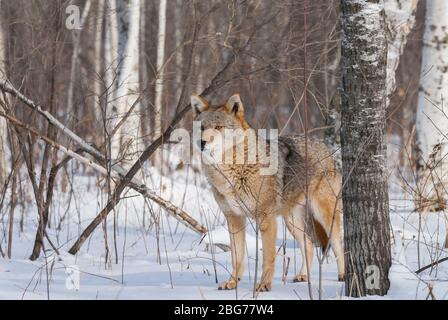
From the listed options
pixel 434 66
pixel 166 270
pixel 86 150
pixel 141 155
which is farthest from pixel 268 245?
pixel 434 66

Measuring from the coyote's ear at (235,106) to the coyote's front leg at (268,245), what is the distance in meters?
0.90

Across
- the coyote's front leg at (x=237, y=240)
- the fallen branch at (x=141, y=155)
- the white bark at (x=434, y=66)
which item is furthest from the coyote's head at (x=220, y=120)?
the white bark at (x=434, y=66)

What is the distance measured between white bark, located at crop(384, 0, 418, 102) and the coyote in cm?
222

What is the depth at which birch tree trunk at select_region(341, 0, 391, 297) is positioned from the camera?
4.67 metres

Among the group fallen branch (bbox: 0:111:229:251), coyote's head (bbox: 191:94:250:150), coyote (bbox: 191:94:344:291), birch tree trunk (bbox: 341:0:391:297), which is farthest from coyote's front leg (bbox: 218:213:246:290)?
birch tree trunk (bbox: 341:0:391:297)

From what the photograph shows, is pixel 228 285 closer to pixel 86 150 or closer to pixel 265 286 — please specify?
pixel 265 286

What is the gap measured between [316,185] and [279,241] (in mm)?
2019

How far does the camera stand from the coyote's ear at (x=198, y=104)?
621cm

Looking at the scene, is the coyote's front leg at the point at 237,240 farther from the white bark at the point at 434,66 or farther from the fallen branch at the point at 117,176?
the white bark at the point at 434,66

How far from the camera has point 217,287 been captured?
5.64 meters

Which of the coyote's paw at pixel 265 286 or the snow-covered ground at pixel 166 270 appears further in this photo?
the coyote's paw at pixel 265 286

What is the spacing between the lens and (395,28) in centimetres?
835
